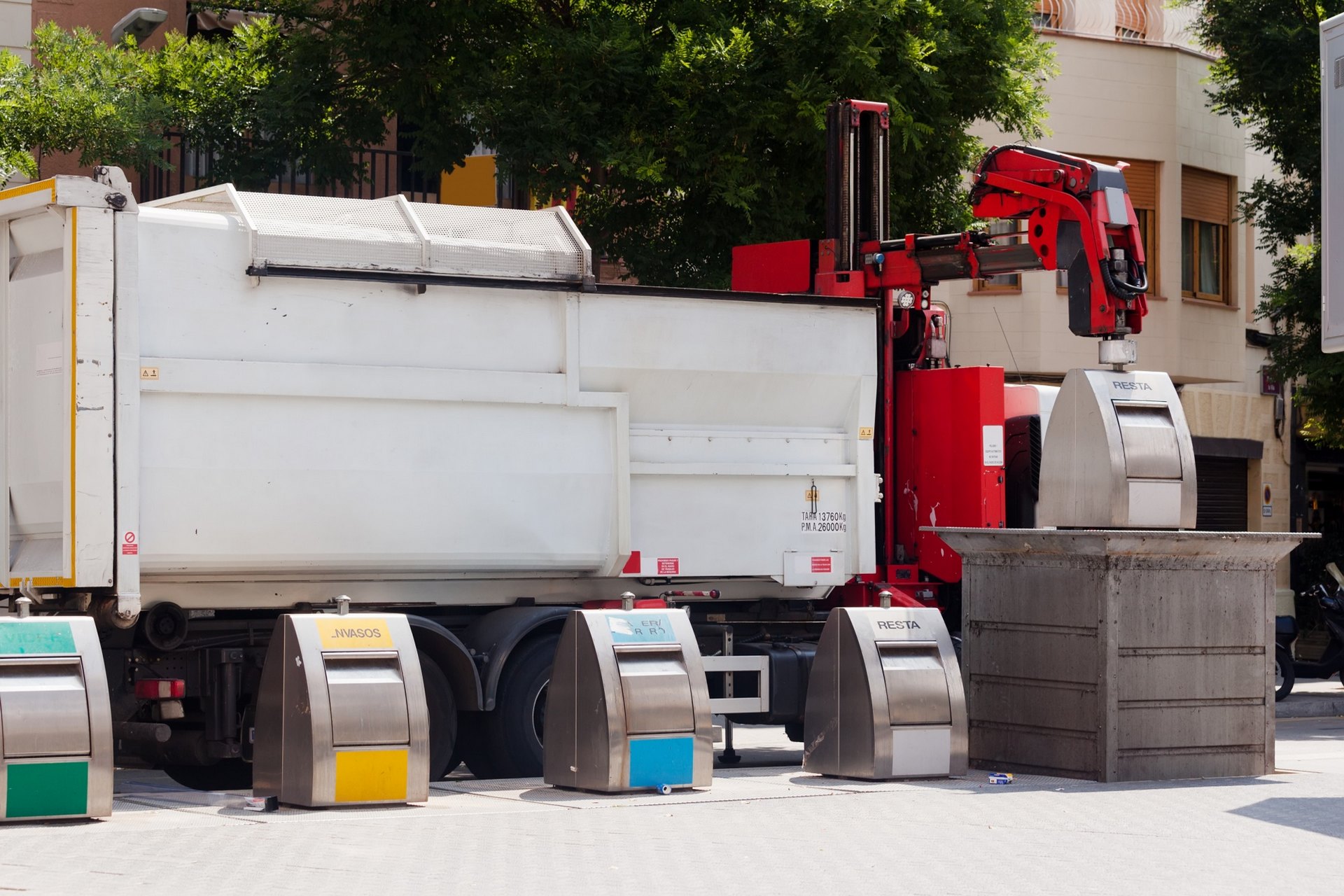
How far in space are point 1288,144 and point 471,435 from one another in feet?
45.7

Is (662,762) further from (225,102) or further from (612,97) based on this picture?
(225,102)

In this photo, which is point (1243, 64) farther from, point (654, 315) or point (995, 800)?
point (995, 800)

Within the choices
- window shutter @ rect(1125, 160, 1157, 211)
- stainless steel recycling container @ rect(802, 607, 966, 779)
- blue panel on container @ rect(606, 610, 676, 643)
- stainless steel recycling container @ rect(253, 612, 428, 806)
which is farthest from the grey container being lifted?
window shutter @ rect(1125, 160, 1157, 211)

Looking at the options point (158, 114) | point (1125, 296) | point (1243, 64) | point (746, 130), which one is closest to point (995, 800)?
point (1125, 296)

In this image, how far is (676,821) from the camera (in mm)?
8711

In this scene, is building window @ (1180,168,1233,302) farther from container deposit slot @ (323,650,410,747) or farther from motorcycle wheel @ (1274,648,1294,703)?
container deposit slot @ (323,650,410,747)

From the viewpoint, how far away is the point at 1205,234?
84.2ft

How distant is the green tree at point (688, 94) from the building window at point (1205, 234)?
854 cm

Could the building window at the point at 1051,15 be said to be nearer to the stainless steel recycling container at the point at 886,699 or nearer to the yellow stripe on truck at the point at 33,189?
the stainless steel recycling container at the point at 886,699

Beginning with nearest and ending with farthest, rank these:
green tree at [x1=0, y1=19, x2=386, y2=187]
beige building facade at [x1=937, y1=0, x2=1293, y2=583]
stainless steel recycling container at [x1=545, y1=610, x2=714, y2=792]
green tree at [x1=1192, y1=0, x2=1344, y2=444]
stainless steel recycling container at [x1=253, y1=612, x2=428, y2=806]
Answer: stainless steel recycling container at [x1=253, y1=612, x2=428, y2=806] → stainless steel recycling container at [x1=545, y1=610, x2=714, y2=792] → green tree at [x1=0, y1=19, x2=386, y2=187] → green tree at [x1=1192, y1=0, x2=1344, y2=444] → beige building facade at [x1=937, y1=0, x2=1293, y2=583]

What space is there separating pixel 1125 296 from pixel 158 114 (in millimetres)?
8470

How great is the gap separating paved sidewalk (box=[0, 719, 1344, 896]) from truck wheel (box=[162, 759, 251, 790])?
64cm

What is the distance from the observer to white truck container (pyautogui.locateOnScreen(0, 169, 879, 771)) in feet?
31.9

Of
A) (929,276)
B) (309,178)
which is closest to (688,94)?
(929,276)
